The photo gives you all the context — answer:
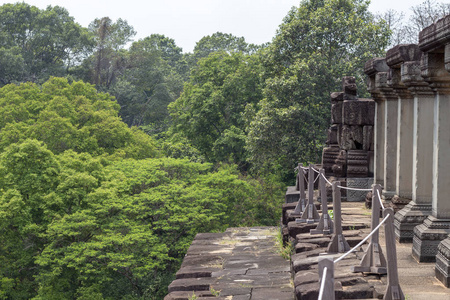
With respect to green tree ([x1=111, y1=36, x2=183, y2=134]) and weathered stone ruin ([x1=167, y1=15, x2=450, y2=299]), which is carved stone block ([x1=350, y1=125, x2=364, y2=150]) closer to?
weathered stone ruin ([x1=167, y1=15, x2=450, y2=299])

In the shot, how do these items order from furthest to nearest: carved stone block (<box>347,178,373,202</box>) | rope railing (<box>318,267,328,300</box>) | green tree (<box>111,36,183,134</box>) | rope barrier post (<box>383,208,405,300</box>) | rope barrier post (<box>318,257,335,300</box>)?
green tree (<box>111,36,183,134</box>) → carved stone block (<box>347,178,373,202</box>) → rope barrier post (<box>383,208,405,300</box>) → rope barrier post (<box>318,257,335,300</box>) → rope railing (<box>318,267,328,300</box>)

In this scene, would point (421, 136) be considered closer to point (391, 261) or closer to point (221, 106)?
point (391, 261)

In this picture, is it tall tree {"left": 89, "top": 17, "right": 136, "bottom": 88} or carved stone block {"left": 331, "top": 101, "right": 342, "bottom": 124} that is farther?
tall tree {"left": 89, "top": 17, "right": 136, "bottom": 88}

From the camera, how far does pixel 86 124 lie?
27.9 meters

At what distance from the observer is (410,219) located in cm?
861

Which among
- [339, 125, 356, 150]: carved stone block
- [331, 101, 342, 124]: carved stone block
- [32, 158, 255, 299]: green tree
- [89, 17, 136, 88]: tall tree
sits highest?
[89, 17, 136, 88]: tall tree

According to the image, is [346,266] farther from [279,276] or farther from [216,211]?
[216,211]

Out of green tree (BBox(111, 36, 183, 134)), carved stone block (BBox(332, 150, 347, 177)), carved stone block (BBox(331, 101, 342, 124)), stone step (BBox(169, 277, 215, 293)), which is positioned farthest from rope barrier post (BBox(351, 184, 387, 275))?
green tree (BBox(111, 36, 183, 134))

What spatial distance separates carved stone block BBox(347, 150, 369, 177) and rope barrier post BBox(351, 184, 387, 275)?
7113 millimetres

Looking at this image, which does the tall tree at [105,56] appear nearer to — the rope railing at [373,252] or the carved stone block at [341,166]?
the carved stone block at [341,166]

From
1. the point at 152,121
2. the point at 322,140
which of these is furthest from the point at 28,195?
the point at 152,121

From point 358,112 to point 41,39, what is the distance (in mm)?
35119

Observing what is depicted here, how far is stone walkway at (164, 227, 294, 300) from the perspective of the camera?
32.9ft

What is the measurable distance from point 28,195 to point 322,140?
36.4 ft
